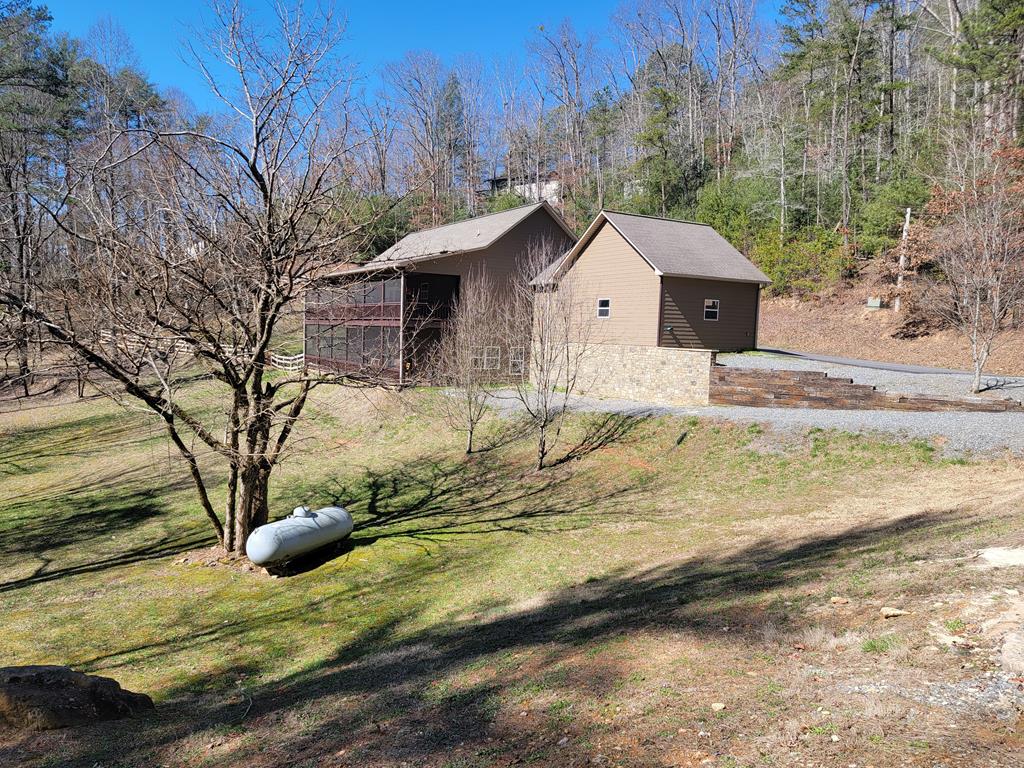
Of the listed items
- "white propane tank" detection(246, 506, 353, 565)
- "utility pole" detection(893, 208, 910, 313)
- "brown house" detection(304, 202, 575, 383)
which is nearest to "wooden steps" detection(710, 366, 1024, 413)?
"white propane tank" detection(246, 506, 353, 565)

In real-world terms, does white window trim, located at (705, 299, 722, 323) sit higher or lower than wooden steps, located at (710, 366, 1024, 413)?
higher

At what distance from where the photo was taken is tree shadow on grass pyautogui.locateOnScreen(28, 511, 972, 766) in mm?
4828

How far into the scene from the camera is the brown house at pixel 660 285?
24.6 metres

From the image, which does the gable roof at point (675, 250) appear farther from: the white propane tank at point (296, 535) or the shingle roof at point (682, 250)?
the white propane tank at point (296, 535)

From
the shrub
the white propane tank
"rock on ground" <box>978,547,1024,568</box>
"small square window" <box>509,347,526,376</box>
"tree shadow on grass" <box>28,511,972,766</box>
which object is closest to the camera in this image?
"tree shadow on grass" <box>28,511,972,766</box>

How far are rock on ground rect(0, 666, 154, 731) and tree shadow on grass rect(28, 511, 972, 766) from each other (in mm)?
297

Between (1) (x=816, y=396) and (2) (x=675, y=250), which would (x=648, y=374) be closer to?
(1) (x=816, y=396)

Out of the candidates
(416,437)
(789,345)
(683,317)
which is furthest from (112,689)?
(789,345)

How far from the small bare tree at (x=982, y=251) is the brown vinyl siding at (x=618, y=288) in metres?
9.25

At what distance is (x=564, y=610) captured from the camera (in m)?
8.17

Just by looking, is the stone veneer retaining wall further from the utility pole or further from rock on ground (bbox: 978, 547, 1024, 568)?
the utility pole

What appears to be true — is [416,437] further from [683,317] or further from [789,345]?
[789,345]

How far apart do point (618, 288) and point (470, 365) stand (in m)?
9.33

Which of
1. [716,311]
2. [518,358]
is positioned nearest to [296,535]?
[518,358]
